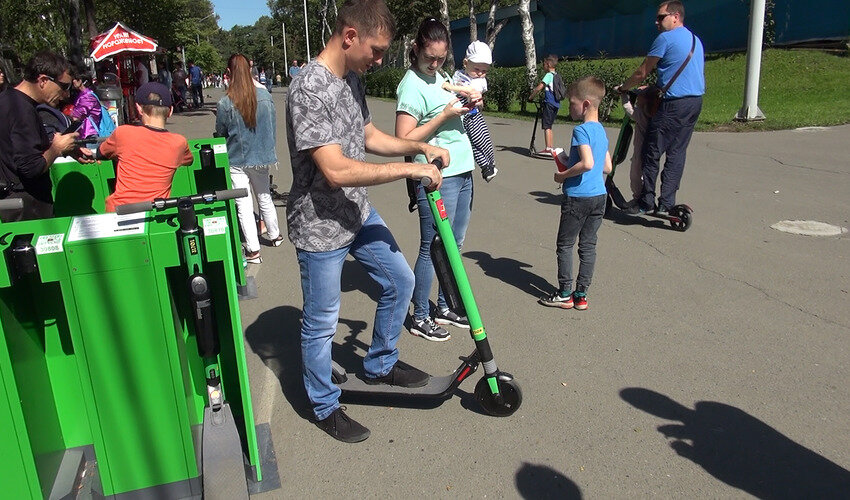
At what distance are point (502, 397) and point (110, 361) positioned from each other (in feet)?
6.25

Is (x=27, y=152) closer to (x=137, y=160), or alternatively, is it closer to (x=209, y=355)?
(x=137, y=160)

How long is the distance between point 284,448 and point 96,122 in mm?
7271

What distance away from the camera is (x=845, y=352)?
165 inches

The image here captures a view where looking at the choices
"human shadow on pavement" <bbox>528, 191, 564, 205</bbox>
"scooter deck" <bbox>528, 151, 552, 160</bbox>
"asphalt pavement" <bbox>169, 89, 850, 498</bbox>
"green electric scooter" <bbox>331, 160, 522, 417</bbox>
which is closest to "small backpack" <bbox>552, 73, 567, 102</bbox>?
"scooter deck" <bbox>528, 151, 552, 160</bbox>

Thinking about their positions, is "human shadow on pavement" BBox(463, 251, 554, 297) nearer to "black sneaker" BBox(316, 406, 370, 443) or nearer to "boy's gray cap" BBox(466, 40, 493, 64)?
"boy's gray cap" BBox(466, 40, 493, 64)

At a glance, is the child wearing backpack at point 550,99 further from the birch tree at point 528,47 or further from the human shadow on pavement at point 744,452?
the birch tree at point 528,47

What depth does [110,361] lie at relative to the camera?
259 cm

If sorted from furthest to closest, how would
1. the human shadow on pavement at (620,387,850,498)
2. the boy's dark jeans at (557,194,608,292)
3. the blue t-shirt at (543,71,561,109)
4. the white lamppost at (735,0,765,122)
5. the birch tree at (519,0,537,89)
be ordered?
1. the birch tree at (519,0,537,89)
2. the white lamppost at (735,0,765,122)
3. the blue t-shirt at (543,71,561,109)
4. the boy's dark jeans at (557,194,608,292)
5. the human shadow on pavement at (620,387,850,498)

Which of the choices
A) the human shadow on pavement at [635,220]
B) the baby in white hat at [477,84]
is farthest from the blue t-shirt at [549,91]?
the baby in white hat at [477,84]

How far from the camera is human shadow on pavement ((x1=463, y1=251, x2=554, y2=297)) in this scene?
5.51 metres

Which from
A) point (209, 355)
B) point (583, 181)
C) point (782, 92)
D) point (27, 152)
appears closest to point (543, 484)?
point (209, 355)

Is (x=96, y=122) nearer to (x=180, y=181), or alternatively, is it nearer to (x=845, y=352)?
(x=180, y=181)

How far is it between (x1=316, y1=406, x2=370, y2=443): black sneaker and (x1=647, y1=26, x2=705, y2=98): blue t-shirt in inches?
207

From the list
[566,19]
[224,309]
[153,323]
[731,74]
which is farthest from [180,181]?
[566,19]
